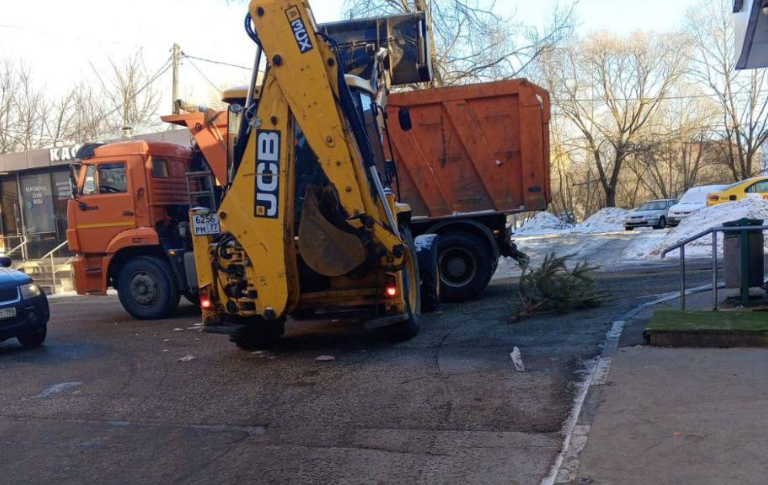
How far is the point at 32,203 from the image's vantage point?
85.8 ft

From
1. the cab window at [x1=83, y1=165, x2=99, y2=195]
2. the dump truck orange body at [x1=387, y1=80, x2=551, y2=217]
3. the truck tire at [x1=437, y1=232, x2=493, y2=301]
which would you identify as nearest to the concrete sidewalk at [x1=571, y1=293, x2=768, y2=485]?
the truck tire at [x1=437, y1=232, x2=493, y2=301]

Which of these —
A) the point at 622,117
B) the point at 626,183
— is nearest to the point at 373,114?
the point at 622,117

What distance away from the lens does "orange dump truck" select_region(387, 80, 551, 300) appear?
12234 millimetres

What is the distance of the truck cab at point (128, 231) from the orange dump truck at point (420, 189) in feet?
0.06

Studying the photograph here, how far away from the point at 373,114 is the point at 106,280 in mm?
6323

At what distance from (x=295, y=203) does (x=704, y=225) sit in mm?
13220

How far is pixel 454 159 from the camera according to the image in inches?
496

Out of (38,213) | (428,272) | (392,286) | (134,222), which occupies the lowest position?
(428,272)

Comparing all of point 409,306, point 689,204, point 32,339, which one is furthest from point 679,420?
point 689,204

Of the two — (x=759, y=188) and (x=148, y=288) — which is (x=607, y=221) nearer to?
(x=759, y=188)

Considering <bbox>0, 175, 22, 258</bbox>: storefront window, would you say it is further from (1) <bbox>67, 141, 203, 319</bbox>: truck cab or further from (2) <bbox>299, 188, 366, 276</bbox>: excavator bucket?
(2) <bbox>299, 188, 366, 276</bbox>: excavator bucket

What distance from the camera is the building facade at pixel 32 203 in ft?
82.2

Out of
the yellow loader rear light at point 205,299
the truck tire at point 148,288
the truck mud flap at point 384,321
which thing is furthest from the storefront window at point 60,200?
the truck mud flap at point 384,321

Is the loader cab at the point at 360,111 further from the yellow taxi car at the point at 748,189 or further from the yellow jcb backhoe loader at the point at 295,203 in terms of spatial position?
the yellow taxi car at the point at 748,189
